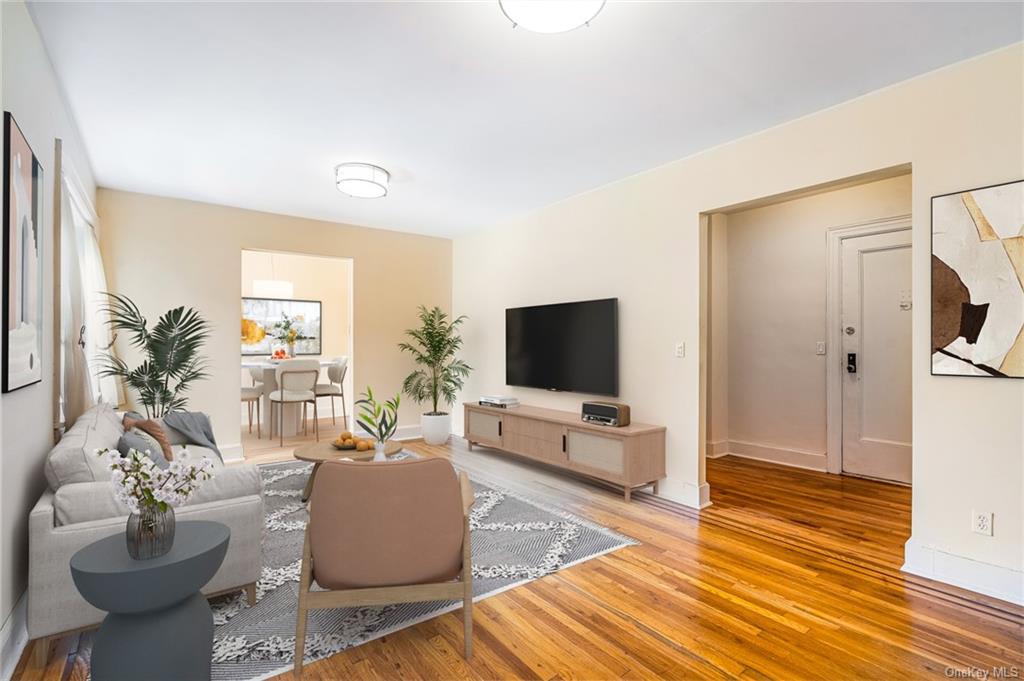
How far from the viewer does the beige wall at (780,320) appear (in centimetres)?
484

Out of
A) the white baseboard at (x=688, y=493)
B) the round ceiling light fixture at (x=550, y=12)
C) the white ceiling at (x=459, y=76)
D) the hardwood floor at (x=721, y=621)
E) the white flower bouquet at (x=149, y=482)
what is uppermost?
the white ceiling at (x=459, y=76)

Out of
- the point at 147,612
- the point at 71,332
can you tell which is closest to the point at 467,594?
the point at 147,612

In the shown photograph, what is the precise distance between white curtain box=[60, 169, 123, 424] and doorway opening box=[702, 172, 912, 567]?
171 inches

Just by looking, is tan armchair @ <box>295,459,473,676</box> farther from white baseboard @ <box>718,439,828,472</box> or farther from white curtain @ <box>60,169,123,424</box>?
white baseboard @ <box>718,439,828,472</box>

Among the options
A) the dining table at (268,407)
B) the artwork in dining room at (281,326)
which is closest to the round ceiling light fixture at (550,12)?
the dining table at (268,407)

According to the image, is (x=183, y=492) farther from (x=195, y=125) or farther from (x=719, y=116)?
(x=719, y=116)

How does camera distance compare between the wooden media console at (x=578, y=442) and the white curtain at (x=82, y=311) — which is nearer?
the white curtain at (x=82, y=311)

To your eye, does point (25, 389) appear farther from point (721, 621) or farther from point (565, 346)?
point (565, 346)

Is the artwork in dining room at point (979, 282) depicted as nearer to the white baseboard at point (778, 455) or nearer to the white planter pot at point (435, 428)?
the white baseboard at point (778, 455)

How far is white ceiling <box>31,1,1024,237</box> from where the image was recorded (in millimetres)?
2225

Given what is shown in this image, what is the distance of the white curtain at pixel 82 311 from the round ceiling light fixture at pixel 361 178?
1.70m

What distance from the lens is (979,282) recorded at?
248cm

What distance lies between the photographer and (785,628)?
2178 mm

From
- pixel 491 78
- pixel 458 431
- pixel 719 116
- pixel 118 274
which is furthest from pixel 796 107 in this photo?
pixel 118 274
